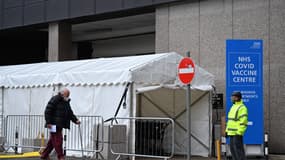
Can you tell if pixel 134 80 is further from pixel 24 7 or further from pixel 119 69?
pixel 24 7

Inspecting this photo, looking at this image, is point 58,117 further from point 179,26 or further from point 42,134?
point 179,26

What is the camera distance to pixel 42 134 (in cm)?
1611

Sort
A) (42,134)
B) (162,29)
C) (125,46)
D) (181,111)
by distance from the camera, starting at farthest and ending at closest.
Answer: (125,46), (162,29), (181,111), (42,134)

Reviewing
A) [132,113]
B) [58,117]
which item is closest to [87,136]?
[132,113]

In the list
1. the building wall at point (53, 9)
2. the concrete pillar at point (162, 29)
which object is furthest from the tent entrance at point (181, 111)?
the building wall at point (53, 9)

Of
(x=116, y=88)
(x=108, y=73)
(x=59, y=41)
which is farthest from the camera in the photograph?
(x=59, y=41)

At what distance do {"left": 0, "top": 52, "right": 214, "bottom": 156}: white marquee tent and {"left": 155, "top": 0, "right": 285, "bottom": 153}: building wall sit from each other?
2174 mm

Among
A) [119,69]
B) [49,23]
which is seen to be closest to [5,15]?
[49,23]

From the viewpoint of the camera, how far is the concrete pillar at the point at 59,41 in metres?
25.7

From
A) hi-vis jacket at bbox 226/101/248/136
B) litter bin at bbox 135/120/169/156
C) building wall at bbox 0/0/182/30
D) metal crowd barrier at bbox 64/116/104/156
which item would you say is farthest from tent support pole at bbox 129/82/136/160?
building wall at bbox 0/0/182/30

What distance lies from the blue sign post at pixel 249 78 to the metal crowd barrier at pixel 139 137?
7.06 feet

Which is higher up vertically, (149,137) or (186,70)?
(186,70)

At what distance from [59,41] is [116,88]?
37.5 ft

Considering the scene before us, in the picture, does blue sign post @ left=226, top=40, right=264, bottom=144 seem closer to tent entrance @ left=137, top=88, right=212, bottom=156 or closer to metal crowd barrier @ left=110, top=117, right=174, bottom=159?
tent entrance @ left=137, top=88, right=212, bottom=156
